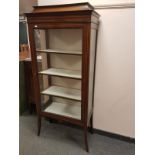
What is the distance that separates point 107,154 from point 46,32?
1.71 meters

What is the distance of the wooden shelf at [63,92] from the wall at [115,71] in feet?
0.92

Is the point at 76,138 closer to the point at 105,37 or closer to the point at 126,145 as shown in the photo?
the point at 126,145

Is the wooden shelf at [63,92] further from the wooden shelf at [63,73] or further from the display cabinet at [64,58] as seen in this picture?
the wooden shelf at [63,73]

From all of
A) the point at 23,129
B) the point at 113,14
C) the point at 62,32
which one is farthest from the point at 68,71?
the point at 23,129

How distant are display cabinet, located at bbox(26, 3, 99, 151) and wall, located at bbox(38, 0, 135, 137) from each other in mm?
116

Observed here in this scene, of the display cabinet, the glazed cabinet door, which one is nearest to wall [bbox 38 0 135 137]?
the display cabinet

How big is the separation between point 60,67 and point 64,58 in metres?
0.14

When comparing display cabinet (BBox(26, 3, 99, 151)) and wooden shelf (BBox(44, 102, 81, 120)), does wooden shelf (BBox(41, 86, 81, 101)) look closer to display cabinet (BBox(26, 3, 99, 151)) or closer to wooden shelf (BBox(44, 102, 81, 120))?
display cabinet (BBox(26, 3, 99, 151))

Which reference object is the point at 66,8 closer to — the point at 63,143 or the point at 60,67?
the point at 60,67

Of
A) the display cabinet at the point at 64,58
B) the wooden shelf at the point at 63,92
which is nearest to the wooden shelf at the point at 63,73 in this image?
the display cabinet at the point at 64,58

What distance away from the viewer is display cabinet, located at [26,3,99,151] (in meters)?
1.62

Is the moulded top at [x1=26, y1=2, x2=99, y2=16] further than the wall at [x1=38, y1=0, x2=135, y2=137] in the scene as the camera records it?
No

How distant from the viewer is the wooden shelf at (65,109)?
6.67ft
